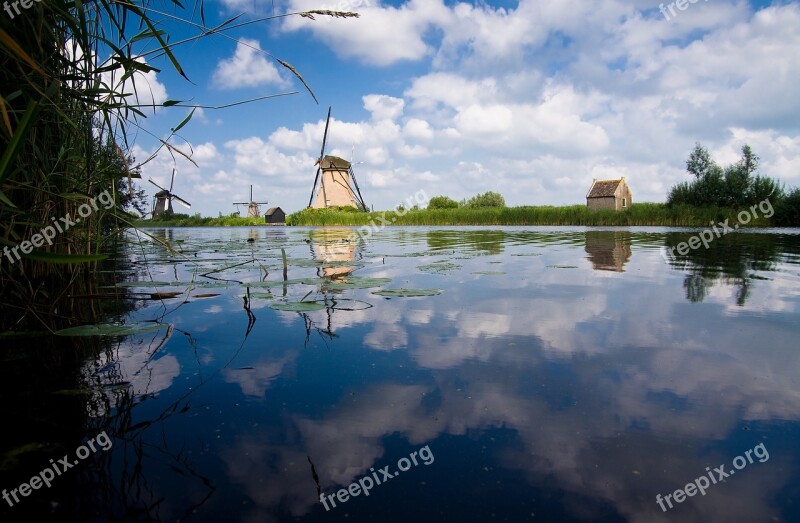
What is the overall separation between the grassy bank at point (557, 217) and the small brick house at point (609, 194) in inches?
550

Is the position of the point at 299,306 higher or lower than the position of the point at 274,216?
lower

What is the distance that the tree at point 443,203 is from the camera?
5838cm

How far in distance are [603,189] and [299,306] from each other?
5076 centimetres

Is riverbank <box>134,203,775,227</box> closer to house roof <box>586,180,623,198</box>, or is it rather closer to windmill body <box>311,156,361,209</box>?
windmill body <box>311,156,361,209</box>

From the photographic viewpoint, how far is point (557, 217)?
114ft

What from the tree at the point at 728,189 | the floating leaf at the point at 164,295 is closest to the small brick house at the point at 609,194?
the tree at the point at 728,189

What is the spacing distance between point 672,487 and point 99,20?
3469 mm

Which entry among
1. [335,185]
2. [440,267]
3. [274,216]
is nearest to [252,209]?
[274,216]

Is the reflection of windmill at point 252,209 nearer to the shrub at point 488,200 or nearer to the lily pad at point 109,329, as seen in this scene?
the shrub at point 488,200

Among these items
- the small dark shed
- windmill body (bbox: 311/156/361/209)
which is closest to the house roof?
windmill body (bbox: 311/156/361/209)

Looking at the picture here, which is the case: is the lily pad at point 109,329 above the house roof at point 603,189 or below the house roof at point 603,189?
below

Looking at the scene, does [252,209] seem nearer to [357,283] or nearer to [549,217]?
[549,217]

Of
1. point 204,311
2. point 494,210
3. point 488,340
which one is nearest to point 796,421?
point 488,340

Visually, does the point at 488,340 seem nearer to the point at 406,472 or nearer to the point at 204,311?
the point at 406,472
